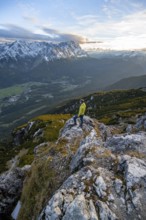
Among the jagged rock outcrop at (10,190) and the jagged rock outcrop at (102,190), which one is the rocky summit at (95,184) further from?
the jagged rock outcrop at (10,190)

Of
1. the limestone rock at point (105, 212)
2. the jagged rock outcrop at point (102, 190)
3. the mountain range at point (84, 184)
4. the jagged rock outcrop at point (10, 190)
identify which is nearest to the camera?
the limestone rock at point (105, 212)

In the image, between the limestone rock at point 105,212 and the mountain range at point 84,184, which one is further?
the mountain range at point 84,184

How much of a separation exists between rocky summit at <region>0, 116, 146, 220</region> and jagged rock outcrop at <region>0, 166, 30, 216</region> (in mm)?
5241

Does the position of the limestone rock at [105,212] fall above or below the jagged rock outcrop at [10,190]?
above

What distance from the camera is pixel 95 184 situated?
19.6 meters

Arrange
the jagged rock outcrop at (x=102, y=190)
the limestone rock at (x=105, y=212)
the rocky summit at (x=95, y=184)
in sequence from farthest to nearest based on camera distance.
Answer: the rocky summit at (x=95, y=184), the jagged rock outcrop at (x=102, y=190), the limestone rock at (x=105, y=212)

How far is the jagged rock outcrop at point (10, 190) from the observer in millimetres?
29709

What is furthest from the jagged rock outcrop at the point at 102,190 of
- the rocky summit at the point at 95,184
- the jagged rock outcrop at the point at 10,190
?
the jagged rock outcrop at the point at 10,190

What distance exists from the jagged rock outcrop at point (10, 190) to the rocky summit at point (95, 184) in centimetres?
524

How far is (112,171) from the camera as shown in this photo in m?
21.4

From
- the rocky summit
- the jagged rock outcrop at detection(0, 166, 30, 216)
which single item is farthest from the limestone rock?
the jagged rock outcrop at detection(0, 166, 30, 216)

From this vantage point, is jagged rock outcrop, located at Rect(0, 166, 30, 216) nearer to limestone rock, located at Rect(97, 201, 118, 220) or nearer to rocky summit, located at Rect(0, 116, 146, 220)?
rocky summit, located at Rect(0, 116, 146, 220)

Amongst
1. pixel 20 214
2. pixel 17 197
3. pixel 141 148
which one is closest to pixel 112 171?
pixel 141 148

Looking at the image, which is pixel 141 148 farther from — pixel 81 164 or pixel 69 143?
pixel 69 143
